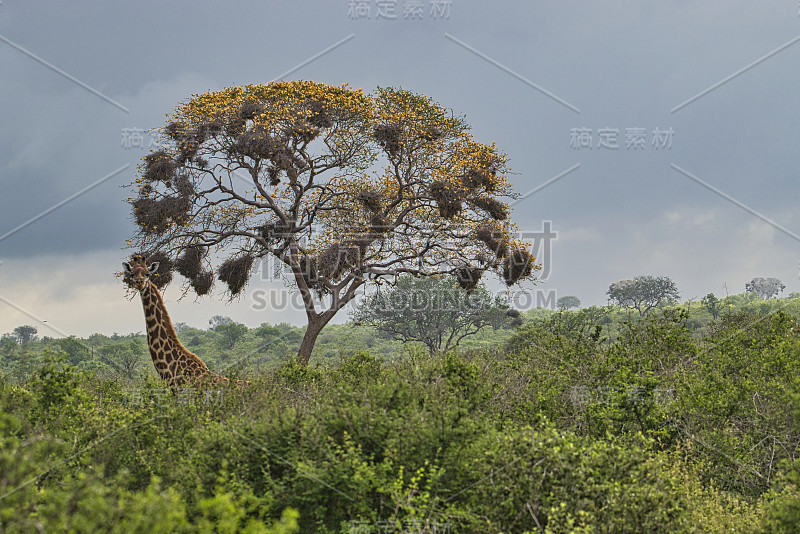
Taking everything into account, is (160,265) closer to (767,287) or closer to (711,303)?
(711,303)

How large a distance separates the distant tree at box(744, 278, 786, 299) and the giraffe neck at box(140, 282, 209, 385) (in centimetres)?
7010

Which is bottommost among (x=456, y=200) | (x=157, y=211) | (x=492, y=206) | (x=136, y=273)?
(x=136, y=273)

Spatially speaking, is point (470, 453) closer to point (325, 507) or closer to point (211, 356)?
point (325, 507)

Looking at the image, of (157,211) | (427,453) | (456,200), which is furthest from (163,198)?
(427,453)

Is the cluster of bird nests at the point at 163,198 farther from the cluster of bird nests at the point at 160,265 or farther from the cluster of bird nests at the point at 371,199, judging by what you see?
the cluster of bird nests at the point at 371,199

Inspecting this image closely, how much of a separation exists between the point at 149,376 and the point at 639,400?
29.2ft

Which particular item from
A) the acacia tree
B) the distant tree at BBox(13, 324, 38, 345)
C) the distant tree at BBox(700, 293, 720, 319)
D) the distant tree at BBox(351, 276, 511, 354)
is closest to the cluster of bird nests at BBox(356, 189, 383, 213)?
the acacia tree

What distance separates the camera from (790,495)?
218 inches

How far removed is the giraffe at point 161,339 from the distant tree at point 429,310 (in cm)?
1700

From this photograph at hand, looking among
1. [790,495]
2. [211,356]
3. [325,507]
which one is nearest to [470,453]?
[325,507]

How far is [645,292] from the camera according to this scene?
170 feet

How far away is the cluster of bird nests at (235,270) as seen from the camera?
1669cm

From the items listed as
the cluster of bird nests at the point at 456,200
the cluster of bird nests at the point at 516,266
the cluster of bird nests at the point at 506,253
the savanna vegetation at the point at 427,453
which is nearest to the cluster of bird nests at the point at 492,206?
the cluster of bird nests at the point at 456,200

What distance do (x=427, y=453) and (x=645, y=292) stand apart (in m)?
51.4
